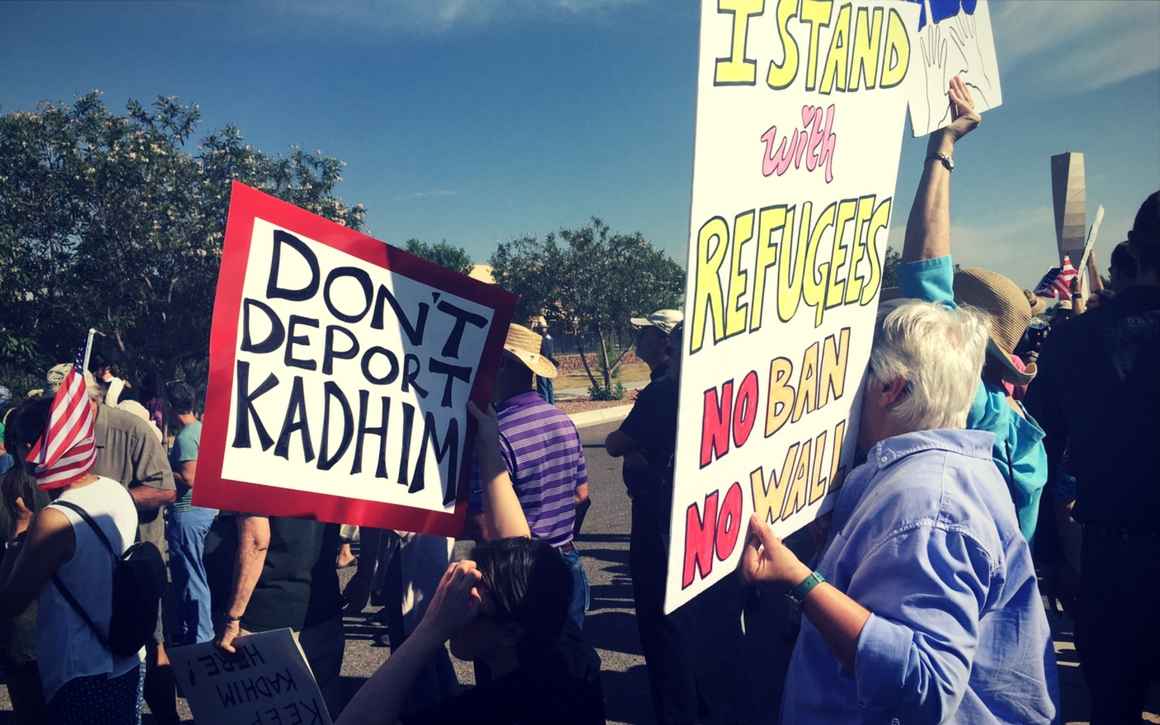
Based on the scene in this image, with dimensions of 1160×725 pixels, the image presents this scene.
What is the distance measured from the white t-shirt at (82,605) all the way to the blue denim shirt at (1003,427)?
8.62 feet

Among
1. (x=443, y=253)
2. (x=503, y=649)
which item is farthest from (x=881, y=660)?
(x=443, y=253)

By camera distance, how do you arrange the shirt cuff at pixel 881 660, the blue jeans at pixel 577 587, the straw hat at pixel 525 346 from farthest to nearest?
the straw hat at pixel 525 346
the blue jeans at pixel 577 587
the shirt cuff at pixel 881 660

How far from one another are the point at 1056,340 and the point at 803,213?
1459 mm

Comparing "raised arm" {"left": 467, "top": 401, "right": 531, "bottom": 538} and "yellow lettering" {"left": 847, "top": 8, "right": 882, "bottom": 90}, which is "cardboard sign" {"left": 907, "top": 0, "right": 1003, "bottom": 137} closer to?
"yellow lettering" {"left": 847, "top": 8, "right": 882, "bottom": 90}

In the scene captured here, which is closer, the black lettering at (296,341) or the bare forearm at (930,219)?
the black lettering at (296,341)

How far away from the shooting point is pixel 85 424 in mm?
2660

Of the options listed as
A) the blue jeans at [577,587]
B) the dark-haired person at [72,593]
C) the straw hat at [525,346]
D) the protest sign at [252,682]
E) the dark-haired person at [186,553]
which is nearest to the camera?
the protest sign at [252,682]

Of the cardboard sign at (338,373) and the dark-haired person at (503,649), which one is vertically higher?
the cardboard sign at (338,373)

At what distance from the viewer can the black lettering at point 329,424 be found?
1867 millimetres

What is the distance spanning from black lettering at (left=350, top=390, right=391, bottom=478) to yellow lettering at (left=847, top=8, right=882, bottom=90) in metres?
1.30

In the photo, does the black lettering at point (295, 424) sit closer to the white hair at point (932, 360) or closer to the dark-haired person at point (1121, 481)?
the white hair at point (932, 360)

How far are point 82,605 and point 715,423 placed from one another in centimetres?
231

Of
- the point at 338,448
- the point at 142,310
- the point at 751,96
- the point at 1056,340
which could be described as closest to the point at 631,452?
the point at 1056,340

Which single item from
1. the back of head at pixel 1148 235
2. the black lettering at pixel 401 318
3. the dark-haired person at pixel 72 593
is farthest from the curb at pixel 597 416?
the black lettering at pixel 401 318
